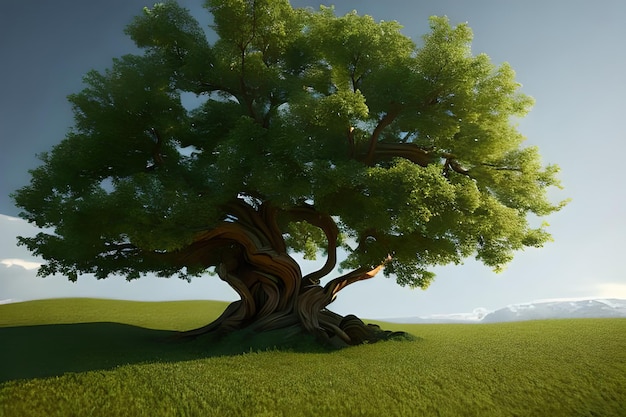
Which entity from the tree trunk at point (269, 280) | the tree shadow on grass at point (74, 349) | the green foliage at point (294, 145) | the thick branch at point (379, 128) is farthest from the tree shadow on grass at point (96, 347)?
the thick branch at point (379, 128)

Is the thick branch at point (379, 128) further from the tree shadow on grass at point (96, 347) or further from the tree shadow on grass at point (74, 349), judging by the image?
the tree shadow on grass at point (74, 349)

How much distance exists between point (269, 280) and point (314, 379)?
23.8 ft

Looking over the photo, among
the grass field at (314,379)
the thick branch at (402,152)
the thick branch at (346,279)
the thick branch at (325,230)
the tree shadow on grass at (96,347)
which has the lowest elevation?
the grass field at (314,379)

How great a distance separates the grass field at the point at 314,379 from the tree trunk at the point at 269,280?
2.05 metres

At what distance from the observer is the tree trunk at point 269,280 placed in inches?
633

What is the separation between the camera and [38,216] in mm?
17031

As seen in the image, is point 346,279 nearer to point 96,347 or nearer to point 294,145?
point 294,145

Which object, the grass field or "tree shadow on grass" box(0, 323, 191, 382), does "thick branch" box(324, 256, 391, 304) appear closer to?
the grass field

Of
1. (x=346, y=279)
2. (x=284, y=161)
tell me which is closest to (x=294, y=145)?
(x=284, y=161)

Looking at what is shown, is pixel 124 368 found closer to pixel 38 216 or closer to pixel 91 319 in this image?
pixel 38 216

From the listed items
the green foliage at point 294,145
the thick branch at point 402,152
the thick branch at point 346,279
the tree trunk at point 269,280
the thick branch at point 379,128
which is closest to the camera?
the green foliage at point 294,145

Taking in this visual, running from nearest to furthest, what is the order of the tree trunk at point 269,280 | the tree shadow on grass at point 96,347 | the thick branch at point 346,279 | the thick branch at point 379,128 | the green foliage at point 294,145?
the tree shadow on grass at point 96,347
the green foliage at point 294,145
the thick branch at point 379,128
the tree trunk at point 269,280
the thick branch at point 346,279

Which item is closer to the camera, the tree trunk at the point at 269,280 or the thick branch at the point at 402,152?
the tree trunk at the point at 269,280

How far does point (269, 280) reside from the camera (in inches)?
662
